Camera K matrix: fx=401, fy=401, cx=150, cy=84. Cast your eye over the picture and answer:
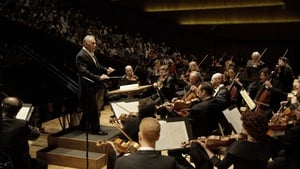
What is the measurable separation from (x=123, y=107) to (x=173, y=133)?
3.87 ft

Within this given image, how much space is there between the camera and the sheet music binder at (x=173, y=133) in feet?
12.5

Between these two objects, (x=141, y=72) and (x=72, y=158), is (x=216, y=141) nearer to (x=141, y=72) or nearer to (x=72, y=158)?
(x=72, y=158)

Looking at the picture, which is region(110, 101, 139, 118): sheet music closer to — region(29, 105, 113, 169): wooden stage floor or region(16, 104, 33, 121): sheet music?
region(16, 104, 33, 121): sheet music

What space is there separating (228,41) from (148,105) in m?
10.4

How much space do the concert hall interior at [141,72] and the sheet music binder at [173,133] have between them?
11 millimetres

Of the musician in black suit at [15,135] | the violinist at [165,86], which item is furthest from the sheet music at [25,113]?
the violinist at [165,86]

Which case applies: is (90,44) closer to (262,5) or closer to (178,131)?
(178,131)

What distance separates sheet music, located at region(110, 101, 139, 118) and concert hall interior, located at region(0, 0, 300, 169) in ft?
0.05

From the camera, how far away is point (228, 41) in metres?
13.9

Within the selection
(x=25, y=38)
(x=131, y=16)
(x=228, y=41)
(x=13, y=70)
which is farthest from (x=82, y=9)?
(x=13, y=70)

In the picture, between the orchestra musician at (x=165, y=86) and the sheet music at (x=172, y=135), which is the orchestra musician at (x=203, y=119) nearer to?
the sheet music at (x=172, y=135)

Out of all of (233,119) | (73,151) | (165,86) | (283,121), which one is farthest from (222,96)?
(73,151)

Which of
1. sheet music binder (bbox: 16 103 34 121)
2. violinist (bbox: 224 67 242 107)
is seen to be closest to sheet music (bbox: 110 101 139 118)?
sheet music binder (bbox: 16 103 34 121)

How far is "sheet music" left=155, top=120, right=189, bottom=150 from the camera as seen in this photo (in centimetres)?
380
